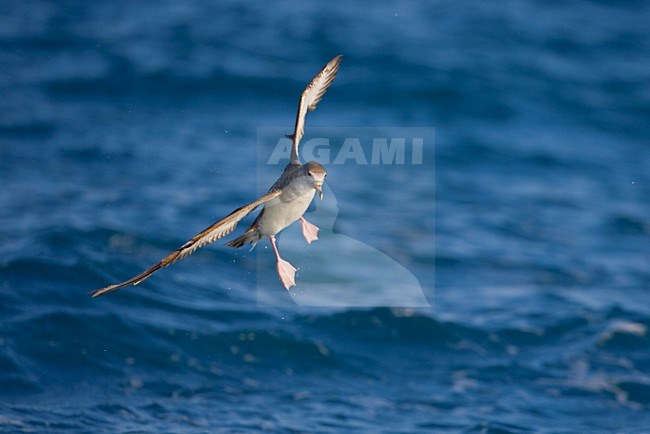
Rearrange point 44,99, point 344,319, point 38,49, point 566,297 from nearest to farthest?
point 344,319, point 566,297, point 44,99, point 38,49

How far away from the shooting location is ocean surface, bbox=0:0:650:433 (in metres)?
9.41

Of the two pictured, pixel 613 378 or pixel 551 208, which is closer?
pixel 613 378

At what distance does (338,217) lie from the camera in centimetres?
1323

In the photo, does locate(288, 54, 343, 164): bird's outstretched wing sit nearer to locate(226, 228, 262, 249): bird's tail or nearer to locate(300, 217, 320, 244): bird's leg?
locate(226, 228, 262, 249): bird's tail

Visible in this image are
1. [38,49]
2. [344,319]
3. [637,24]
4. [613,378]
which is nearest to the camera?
[613,378]

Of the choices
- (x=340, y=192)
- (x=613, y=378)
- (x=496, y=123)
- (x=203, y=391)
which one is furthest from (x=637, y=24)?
(x=203, y=391)

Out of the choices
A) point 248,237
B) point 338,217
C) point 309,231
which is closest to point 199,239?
point 248,237

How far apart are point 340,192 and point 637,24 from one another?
332 inches

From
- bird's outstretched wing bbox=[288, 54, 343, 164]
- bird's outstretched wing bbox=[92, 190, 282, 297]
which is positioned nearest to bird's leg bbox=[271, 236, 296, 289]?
bird's outstretched wing bbox=[288, 54, 343, 164]

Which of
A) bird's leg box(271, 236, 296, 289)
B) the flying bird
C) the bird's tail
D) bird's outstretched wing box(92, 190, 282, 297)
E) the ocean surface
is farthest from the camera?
the ocean surface

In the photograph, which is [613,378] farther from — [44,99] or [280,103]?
[44,99]

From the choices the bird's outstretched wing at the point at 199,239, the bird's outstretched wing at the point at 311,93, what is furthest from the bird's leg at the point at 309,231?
the bird's outstretched wing at the point at 199,239

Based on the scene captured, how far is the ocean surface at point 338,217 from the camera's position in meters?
9.41

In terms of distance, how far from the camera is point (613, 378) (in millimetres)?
10117
